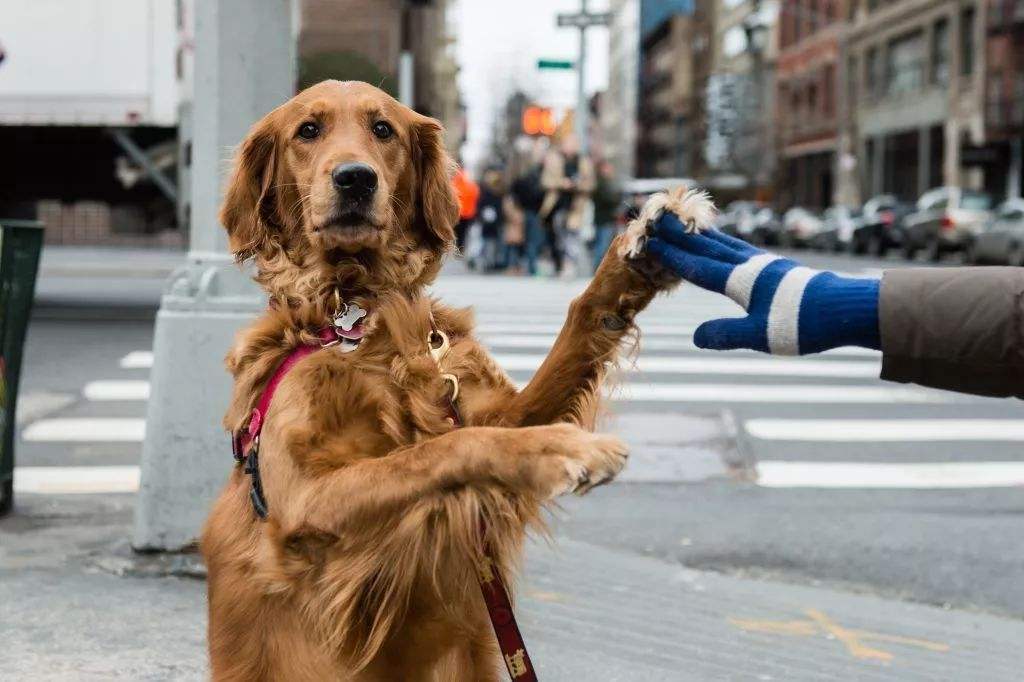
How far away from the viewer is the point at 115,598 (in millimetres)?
4738

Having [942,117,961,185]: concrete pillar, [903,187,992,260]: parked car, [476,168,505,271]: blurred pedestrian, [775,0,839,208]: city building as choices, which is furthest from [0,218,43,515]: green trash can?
[775,0,839,208]: city building

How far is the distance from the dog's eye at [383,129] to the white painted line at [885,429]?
5382 millimetres

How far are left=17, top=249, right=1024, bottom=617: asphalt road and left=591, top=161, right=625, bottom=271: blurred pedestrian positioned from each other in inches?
431

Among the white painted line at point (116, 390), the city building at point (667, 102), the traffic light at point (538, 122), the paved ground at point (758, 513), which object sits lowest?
the paved ground at point (758, 513)

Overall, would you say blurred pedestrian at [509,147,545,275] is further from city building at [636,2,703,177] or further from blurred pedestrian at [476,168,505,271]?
city building at [636,2,703,177]

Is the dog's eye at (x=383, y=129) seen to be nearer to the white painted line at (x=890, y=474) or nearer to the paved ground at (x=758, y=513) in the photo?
the paved ground at (x=758, y=513)

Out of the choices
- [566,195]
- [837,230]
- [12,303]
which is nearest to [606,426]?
[12,303]

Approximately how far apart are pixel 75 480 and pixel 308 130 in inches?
163

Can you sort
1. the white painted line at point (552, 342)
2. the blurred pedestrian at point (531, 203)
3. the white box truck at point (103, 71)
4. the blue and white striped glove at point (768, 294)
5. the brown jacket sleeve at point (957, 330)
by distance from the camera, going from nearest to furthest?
1. the brown jacket sleeve at point (957, 330)
2. the blue and white striped glove at point (768, 294)
3. the white painted line at point (552, 342)
4. the white box truck at point (103, 71)
5. the blurred pedestrian at point (531, 203)

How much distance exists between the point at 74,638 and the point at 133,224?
28695 mm

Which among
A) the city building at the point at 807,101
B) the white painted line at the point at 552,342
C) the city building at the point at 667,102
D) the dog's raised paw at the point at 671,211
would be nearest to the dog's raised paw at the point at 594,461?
the dog's raised paw at the point at 671,211

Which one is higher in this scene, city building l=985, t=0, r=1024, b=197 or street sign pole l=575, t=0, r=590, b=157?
city building l=985, t=0, r=1024, b=197

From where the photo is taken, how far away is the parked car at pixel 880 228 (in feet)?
122

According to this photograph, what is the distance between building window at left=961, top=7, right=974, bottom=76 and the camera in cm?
4862
